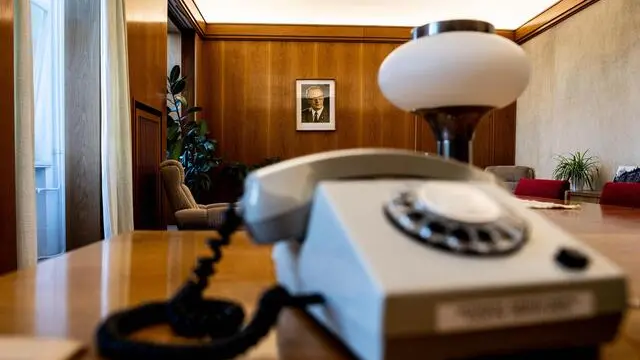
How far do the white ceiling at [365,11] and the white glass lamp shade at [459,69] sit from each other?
539 cm

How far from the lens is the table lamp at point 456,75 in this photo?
60 cm

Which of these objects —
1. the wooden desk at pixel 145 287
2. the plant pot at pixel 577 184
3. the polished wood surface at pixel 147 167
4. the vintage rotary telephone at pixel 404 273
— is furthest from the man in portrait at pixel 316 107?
the vintage rotary telephone at pixel 404 273

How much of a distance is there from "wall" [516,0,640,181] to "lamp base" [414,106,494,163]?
4.44 m

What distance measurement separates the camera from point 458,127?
0.65 meters

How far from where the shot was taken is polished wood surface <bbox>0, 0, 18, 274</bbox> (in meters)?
2.08

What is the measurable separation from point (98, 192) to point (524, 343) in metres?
3.24

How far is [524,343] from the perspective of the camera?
12.8 inches

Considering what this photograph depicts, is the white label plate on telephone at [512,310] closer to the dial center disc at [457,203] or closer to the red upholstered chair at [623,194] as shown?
the dial center disc at [457,203]

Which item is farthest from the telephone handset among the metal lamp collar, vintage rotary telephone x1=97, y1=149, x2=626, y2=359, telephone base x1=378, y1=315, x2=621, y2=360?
the metal lamp collar

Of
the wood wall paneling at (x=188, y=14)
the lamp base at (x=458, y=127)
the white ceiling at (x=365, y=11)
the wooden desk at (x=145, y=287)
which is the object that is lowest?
the wooden desk at (x=145, y=287)

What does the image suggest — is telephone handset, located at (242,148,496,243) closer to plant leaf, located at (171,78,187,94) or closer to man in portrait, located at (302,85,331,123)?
plant leaf, located at (171,78,187,94)

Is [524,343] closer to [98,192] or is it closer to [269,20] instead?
[98,192]

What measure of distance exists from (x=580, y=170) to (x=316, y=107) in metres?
3.25

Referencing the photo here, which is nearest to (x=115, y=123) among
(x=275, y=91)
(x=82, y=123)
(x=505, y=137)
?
(x=82, y=123)
